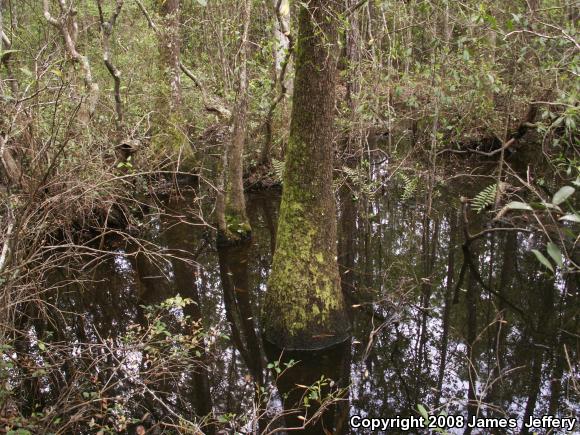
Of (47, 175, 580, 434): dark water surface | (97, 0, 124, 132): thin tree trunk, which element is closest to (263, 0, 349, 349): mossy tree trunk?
(47, 175, 580, 434): dark water surface

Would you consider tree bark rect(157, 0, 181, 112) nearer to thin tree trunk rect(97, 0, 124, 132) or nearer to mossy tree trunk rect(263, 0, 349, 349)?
thin tree trunk rect(97, 0, 124, 132)

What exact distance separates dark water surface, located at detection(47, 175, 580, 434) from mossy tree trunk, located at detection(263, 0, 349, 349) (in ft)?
1.08

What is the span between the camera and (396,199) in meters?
12.7

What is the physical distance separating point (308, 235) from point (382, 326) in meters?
1.56

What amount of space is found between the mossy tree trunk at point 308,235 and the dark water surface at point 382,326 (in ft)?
1.08

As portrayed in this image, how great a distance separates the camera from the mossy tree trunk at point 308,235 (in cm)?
568

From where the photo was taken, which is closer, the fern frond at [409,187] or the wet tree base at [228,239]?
the wet tree base at [228,239]

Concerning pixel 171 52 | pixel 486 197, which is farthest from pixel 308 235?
pixel 171 52

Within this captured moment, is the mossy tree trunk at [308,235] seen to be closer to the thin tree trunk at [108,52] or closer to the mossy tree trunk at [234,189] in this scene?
the mossy tree trunk at [234,189]

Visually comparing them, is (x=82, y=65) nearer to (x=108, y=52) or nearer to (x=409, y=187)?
(x=108, y=52)

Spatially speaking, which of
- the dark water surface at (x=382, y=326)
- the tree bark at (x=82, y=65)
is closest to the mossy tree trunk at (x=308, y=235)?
the dark water surface at (x=382, y=326)

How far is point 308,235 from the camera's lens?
6.04 m

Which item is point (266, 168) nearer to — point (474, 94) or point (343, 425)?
point (474, 94)

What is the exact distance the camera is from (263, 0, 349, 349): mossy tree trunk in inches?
224
